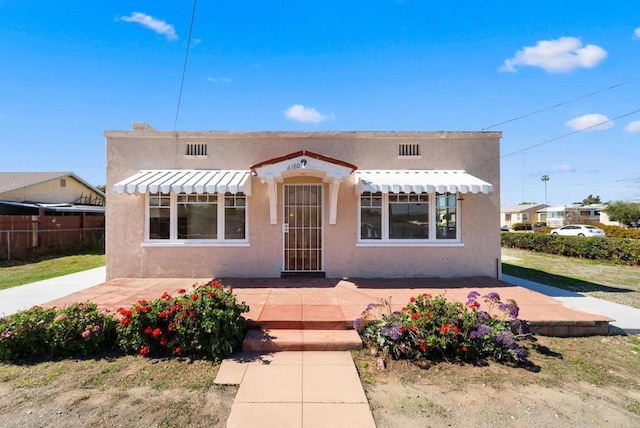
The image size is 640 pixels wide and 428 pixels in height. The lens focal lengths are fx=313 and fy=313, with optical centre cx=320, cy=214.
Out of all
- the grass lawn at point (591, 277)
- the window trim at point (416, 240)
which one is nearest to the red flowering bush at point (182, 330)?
the window trim at point (416, 240)

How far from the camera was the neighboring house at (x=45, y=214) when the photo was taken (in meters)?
19.5

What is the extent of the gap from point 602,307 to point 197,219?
557 inches

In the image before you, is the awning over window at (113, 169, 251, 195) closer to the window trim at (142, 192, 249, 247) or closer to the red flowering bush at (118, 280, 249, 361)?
the window trim at (142, 192, 249, 247)

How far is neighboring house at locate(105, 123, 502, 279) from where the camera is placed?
1219 cm

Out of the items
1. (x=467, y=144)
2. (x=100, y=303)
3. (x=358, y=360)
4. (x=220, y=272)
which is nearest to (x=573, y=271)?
(x=467, y=144)

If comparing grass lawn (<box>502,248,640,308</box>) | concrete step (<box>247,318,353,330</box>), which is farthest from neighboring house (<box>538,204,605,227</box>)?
concrete step (<box>247,318,353,330</box>)

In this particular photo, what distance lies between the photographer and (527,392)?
5332 mm

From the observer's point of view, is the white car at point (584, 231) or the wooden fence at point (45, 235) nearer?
the wooden fence at point (45, 235)

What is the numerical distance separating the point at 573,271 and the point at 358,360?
17.3 metres

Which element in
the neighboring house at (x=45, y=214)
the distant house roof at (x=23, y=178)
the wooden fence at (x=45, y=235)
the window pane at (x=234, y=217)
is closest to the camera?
the window pane at (x=234, y=217)

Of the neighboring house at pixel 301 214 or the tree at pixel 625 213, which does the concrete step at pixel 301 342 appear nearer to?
the neighboring house at pixel 301 214

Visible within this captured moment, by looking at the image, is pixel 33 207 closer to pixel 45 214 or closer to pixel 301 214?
pixel 45 214

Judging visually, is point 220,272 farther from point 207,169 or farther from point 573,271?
point 573,271

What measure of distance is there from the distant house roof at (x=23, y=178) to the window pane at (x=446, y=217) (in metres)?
32.3
